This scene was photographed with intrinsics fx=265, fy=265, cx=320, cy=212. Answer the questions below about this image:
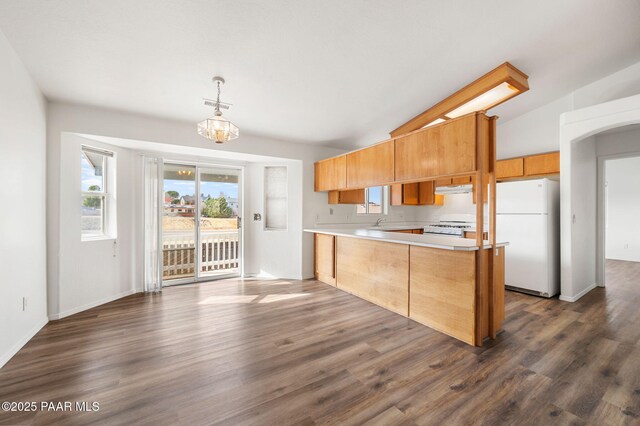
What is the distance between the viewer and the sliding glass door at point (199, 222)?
4.59 meters

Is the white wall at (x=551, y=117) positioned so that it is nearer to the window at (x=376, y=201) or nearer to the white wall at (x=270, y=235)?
the window at (x=376, y=201)

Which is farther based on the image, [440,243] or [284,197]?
[284,197]

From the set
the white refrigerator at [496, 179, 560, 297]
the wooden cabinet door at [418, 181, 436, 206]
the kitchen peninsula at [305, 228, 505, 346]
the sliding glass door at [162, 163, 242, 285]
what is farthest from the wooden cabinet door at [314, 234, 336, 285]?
the white refrigerator at [496, 179, 560, 297]

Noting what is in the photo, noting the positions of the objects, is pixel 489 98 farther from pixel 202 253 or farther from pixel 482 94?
pixel 202 253

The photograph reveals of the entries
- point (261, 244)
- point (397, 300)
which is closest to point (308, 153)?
point (261, 244)

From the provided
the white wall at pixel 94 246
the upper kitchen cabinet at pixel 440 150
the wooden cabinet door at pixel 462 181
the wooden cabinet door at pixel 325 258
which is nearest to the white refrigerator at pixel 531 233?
the wooden cabinet door at pixel 462 181

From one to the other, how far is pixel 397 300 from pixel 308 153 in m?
3.07

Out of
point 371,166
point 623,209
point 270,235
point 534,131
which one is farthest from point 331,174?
point 623,209

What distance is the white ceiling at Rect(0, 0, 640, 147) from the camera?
6.81 ft

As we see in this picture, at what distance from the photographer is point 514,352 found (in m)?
2.38

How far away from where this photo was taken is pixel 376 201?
6.11m

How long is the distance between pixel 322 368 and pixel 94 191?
3780 millimetres

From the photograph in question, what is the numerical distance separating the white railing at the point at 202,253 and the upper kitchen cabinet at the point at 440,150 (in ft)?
11.3

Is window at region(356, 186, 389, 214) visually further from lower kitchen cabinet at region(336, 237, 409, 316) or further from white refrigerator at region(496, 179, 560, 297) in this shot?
white refrigerator at region(496, 179, 560, 297)
